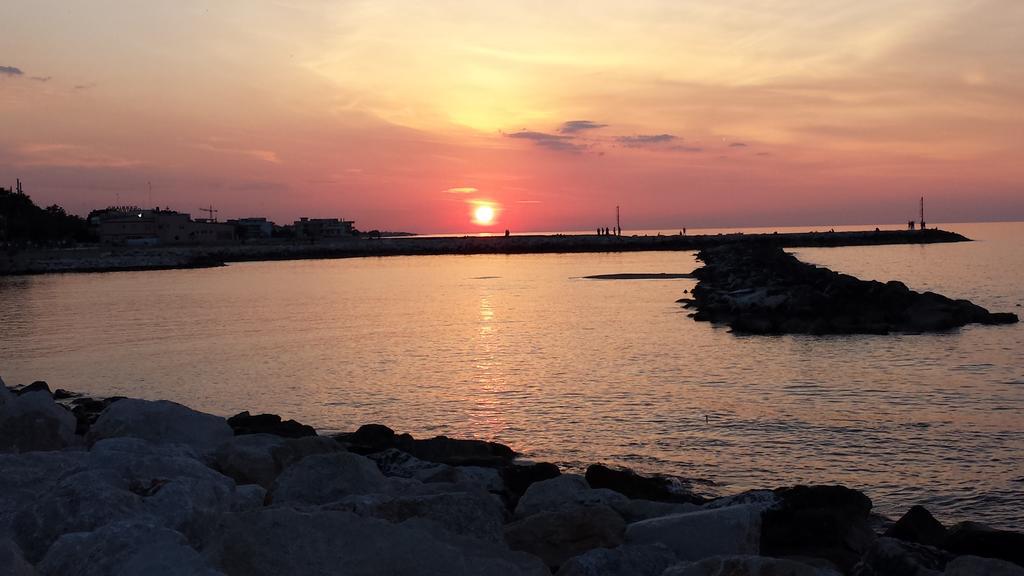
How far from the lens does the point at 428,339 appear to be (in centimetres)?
2661

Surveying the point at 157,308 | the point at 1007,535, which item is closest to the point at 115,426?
the point at 1007,535

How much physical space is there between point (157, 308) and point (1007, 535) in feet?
123

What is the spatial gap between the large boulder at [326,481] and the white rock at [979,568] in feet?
14.0

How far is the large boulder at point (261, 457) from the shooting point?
28.7 feet

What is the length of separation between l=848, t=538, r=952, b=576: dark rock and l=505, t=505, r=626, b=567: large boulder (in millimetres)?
1769

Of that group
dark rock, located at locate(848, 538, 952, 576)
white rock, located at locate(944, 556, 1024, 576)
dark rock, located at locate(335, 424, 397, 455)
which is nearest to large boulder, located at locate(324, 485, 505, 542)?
dark rock, located at locate(848, 538, 952, 576)

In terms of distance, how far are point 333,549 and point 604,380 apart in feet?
43.3

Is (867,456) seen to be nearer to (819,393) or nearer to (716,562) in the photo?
(819,393)

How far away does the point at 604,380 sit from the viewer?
59.3 ft

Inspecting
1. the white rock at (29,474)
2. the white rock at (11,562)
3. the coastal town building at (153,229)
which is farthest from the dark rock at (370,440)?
the coastal town building at (153,229)

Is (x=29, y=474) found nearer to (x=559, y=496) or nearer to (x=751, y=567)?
(x=559, y=496)

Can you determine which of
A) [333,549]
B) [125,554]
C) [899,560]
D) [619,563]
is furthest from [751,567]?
[125,554]

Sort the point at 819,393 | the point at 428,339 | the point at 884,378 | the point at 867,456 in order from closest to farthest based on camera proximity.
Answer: the point at 867,456, the point at 819,393, the point at 884,378, the point at 428,339

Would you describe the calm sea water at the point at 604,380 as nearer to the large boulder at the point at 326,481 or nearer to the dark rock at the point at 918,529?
the dark rock at the point at 918,529
